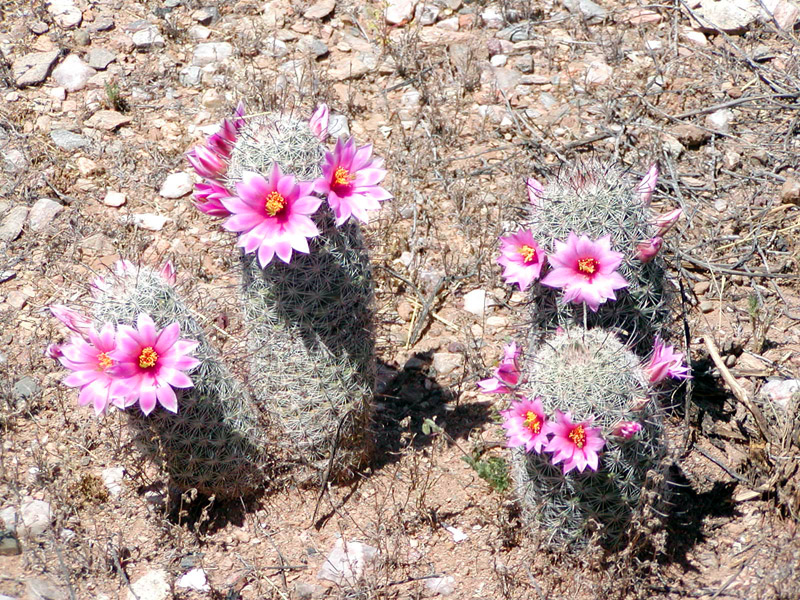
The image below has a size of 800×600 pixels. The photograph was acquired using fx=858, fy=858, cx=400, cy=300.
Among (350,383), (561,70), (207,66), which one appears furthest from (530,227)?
(207,66)

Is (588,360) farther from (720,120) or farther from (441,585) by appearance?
(720,120)

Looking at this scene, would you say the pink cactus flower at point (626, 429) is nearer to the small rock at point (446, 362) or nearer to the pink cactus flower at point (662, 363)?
the pink cactus flower at point (662, 363)

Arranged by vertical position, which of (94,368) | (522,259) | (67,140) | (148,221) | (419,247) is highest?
(522,259)

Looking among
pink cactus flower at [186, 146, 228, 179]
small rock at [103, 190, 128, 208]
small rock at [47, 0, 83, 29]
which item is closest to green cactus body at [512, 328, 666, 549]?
pink cactus flower at [186, 146, 228, 179]

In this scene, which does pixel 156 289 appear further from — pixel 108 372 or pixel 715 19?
pixel 715 19

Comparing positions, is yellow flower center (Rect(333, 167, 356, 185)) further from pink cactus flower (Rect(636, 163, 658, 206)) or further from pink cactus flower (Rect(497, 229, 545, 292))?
pink cactus flower (Rect(636, 163, 658, 206))

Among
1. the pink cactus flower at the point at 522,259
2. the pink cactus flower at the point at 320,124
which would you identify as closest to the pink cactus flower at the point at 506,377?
the pink cactus flower at the point at 522,259

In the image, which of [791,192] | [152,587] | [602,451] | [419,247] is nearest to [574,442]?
[602,451]
